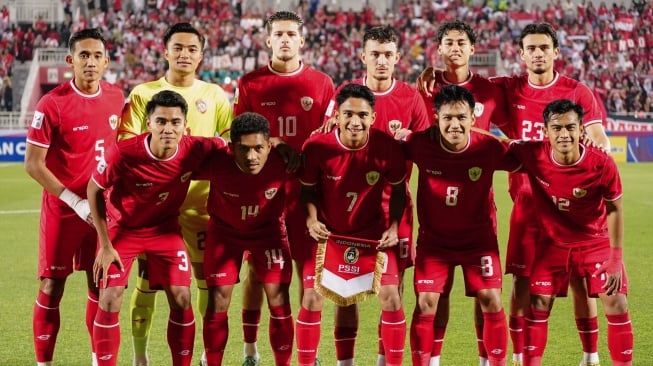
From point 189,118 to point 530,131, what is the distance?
7.60 ft

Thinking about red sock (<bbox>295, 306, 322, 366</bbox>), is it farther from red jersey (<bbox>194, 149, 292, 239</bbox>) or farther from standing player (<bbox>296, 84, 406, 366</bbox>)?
red jersey (<bbox>194, 149, 292, 239</bbox>)

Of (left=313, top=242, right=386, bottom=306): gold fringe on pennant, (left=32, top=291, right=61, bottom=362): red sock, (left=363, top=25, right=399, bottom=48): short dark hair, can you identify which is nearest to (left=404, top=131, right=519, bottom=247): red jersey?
(left=313, top=242, right=386, bottom=306): gold fringe on pennant

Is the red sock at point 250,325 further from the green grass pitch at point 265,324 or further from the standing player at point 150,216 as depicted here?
the standing player at point 150,216

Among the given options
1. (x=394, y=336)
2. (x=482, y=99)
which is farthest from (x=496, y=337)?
(x=482, y=99)

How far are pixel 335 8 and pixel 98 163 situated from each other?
28.7m

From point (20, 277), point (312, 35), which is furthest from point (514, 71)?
point (20, 277)

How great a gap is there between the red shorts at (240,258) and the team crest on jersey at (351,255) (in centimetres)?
36

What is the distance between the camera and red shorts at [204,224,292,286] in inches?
217

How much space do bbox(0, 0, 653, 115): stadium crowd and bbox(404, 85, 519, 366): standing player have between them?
23.1 metres

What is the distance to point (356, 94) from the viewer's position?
5.43 meters

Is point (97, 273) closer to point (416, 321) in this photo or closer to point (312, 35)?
point (416, 321)

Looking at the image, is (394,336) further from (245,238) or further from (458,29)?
(458,29)

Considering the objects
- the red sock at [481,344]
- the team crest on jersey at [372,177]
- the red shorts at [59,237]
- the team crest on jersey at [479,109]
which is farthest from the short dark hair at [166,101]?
the red sock at [481,344]

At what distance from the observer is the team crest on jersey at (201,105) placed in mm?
6188
